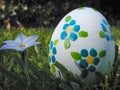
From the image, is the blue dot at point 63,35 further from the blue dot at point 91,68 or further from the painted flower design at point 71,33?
the blue dot at point 91,68

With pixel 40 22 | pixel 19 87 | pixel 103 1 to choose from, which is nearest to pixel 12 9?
pixel 40 22

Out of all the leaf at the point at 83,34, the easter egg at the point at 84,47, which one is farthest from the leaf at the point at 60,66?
the leaf at the point at 83,34

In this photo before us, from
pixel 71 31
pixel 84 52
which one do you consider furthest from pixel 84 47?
pixel 71 31

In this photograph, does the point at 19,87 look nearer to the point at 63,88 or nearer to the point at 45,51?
the point at 63,88

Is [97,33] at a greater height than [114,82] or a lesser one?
greater

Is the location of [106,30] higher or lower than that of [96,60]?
higher

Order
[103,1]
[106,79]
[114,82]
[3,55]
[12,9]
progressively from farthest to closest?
1. [103,1]
2. [12,9]
3. [3,55]
4. [114,82]
5. [106,79]

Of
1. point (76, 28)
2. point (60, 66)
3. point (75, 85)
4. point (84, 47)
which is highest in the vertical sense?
point (76, 28)

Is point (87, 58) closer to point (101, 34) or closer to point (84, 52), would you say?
point (84, 52)
